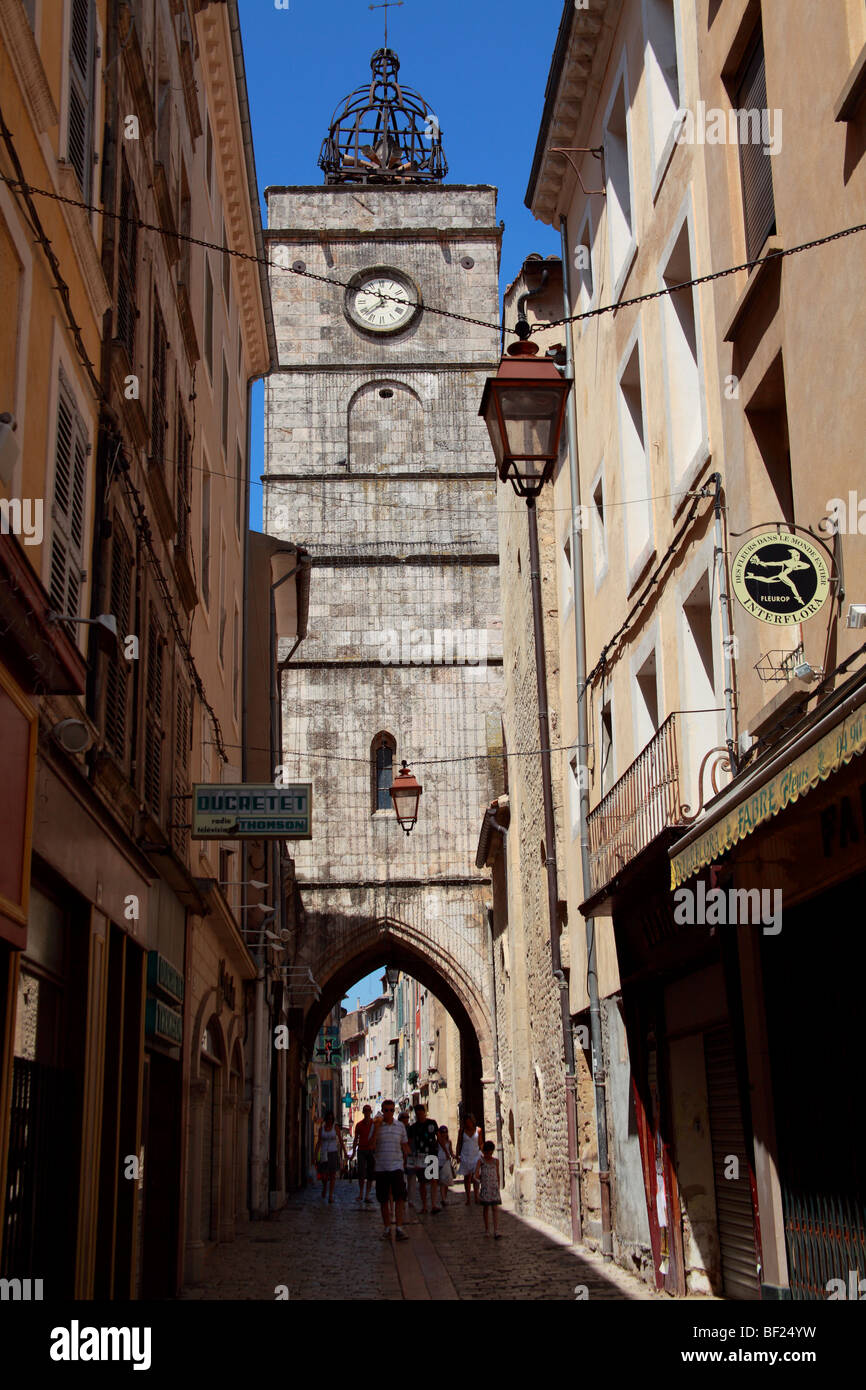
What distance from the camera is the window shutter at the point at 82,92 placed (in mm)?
7988

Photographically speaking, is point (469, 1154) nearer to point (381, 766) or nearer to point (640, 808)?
point (381, 766)

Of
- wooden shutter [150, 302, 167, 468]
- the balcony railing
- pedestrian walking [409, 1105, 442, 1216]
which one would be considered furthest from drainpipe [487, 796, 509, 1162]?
wooden shutter [150, 302, 167, 468]

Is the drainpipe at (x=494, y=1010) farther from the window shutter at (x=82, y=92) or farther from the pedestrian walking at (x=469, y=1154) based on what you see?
the window shutter at (x=82, y=92)

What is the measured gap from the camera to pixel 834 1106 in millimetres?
7043

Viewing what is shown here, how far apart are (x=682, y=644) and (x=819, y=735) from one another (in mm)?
4324

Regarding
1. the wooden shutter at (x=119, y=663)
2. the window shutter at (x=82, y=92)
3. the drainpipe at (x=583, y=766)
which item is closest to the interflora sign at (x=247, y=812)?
the wooden shutter at (x=119, y=663)

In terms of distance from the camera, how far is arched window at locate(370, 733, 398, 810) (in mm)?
31891

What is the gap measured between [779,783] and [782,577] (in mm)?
1168

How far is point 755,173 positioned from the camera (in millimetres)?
8625

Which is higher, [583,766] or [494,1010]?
[583,766]

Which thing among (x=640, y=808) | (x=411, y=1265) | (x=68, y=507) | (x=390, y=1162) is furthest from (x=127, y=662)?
(x=390, y=1162)

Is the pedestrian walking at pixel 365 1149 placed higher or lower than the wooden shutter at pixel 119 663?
lower

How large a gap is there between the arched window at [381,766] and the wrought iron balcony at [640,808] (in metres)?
19.8
